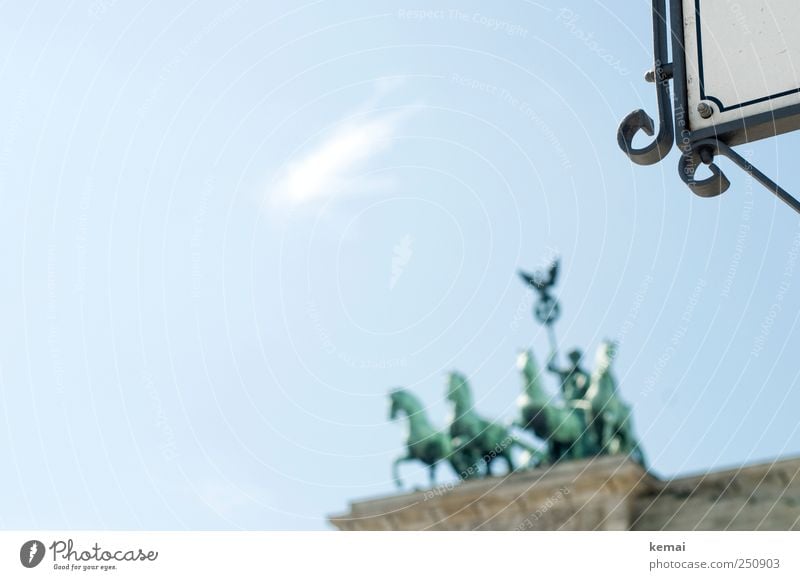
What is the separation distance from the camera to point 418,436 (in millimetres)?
23031

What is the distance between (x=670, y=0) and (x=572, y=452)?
18.1 metres

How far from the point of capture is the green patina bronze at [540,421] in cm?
2202

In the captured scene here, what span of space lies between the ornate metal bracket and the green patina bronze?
658 inches

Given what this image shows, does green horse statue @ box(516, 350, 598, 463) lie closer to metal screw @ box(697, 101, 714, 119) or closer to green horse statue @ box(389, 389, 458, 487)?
green horse statue @ box(389, 389, 458, 487)

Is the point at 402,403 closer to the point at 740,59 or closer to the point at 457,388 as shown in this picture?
the point at 457,388

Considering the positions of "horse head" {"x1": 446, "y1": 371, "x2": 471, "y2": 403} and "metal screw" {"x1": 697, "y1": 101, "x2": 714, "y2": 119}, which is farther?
"horse head" {"x1": 446, "y1": 371, "x2": 471, "y2": 403}

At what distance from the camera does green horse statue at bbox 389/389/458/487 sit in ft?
74.2

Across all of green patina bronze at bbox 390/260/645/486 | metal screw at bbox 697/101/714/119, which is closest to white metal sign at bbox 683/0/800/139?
metal screw at bbox 697/101/714/119

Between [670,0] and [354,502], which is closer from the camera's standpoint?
[670,0]
